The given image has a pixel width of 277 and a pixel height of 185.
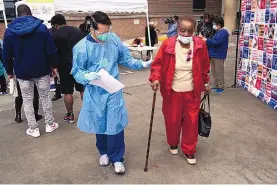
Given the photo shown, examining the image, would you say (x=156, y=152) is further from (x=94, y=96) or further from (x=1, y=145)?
(x=1, y=145)

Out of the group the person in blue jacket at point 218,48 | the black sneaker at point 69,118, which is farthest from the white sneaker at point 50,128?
the person in blue jacket at point 218,48

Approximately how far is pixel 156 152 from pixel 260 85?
3069 millimetres

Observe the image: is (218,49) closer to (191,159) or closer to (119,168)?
(191,159)

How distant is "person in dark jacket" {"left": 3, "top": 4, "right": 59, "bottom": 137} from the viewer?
380 cm

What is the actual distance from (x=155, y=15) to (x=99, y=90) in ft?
57.7

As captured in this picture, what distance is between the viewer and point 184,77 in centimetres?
321

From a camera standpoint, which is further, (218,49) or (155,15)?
(155,15)

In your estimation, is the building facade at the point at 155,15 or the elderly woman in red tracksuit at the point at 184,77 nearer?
the elderly woman in red tracksuit at the point at 184,77

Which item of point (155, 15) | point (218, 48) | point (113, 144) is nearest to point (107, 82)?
point (113, 144)

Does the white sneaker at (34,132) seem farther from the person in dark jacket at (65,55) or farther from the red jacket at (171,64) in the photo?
the red jacket at (171,64)

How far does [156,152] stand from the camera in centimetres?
368

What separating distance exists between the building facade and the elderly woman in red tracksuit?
12531mm

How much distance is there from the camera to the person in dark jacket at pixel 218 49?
5.93 metres

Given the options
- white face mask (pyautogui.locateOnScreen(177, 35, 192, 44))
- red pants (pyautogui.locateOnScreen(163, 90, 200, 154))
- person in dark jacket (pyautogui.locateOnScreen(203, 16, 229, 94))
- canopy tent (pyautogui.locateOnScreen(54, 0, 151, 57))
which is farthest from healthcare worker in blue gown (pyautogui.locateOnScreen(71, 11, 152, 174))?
canopy tent (pyautogui.locateOnScreen(54, 0, 151, 57))
